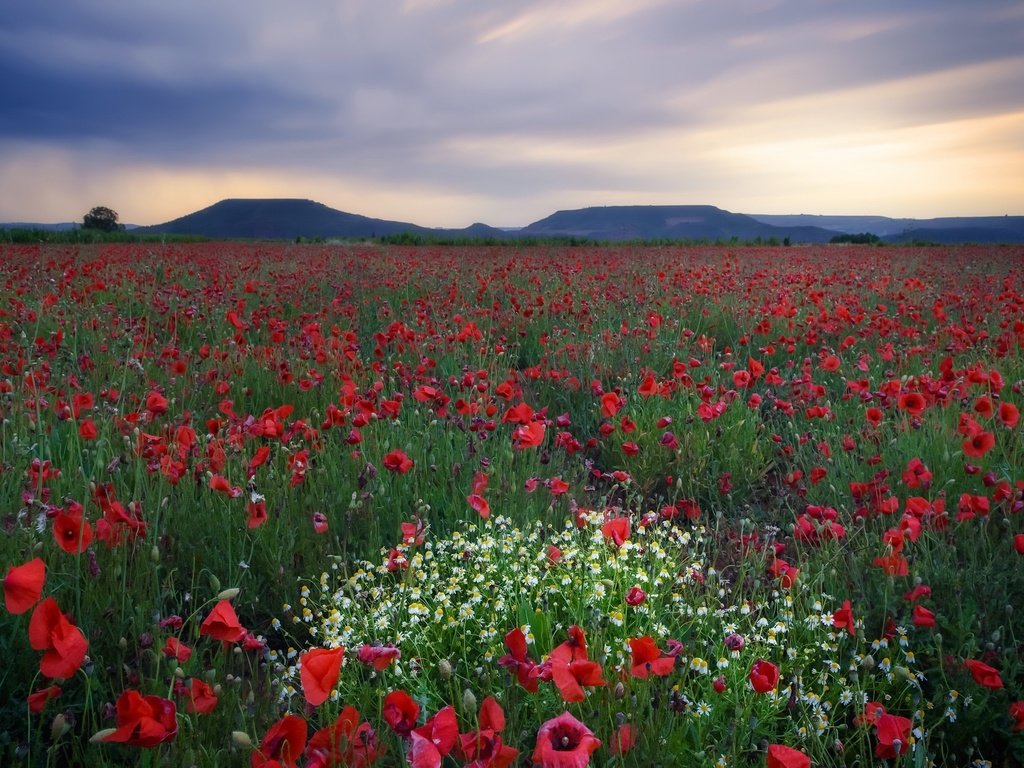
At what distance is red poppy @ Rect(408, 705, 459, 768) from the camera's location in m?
1.30

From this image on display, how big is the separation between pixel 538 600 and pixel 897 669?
3.38 feet

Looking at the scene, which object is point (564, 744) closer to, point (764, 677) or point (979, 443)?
point (764, 677)

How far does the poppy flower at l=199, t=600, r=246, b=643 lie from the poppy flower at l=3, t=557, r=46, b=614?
13.5 inches

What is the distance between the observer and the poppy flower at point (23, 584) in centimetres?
159

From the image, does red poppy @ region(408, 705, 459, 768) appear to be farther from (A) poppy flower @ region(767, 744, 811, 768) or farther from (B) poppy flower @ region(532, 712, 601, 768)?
(A) poppy flower @ region(767, 744, 811, 768)

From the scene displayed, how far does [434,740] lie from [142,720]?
0.55 metres

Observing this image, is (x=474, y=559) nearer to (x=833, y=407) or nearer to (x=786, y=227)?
(x=833, y=407)

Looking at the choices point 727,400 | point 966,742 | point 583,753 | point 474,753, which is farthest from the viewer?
point 727,400

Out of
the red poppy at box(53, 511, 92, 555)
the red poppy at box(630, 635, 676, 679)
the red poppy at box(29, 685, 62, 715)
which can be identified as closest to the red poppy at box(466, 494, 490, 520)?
the red poppy at box(630, 635, 676, 679)

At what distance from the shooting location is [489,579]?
2.73 metres

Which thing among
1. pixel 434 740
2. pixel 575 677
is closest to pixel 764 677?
pixel 575 677

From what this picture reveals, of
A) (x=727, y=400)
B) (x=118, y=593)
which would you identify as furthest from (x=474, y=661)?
(x=727, y=400)

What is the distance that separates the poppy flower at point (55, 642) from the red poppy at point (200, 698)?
358 mm

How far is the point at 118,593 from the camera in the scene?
2.43 m
